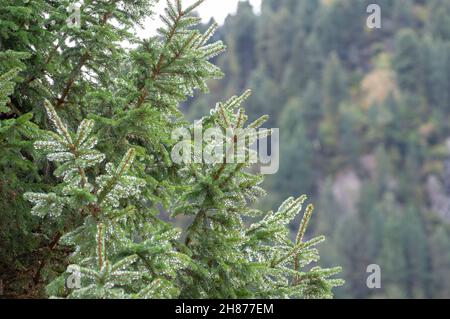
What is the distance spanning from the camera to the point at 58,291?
4305 millimetres

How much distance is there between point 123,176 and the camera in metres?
4.22

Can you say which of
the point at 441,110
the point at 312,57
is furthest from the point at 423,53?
the point at 312,57

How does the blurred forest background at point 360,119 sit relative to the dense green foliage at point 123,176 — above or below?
above

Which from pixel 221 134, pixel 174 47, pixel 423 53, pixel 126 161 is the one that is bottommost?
pixel 126 161

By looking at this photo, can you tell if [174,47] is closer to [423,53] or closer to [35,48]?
[35,48]

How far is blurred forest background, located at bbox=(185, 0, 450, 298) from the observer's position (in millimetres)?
108188

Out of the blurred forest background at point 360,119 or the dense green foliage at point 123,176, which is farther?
the blurred forest background at point 360,119

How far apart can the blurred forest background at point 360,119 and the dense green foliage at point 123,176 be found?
96431 mm

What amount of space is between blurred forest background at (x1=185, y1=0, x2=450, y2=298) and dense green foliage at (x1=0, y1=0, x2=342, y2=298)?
96.4 meters

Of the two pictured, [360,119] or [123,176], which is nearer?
[123,176]

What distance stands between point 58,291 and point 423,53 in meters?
135

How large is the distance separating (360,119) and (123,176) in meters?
132

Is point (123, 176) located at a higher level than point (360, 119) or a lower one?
lower

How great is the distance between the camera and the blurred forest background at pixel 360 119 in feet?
355
